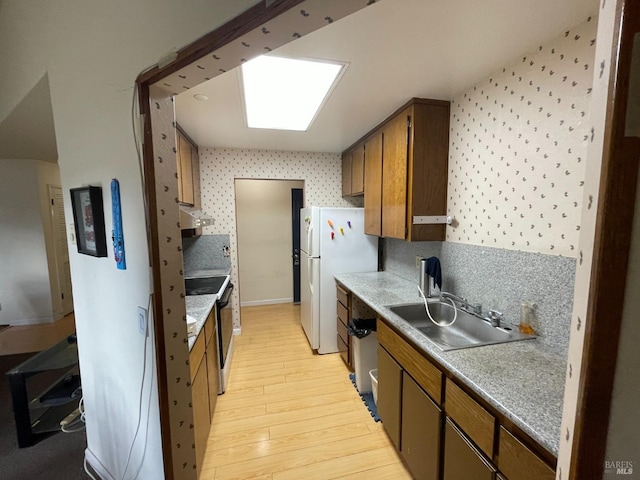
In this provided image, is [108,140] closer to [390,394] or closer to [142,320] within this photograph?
[142,320]

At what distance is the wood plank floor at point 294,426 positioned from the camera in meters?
1.60

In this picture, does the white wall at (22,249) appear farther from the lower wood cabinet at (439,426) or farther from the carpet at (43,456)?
the lower wood cabinet at (439,426)

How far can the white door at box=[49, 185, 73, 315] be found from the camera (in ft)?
12.2

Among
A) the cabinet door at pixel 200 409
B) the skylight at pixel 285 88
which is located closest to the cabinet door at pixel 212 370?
the cabinet door at pixel 200 409

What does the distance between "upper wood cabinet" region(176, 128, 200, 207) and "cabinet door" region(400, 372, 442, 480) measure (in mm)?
2147

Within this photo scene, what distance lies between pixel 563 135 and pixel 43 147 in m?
4.39

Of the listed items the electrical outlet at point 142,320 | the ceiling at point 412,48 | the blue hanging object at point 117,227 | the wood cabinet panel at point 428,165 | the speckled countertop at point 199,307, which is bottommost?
the speckled countertop at point 199,307

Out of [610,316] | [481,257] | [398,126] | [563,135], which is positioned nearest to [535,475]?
[610,316]

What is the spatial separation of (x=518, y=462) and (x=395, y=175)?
6.07 feet

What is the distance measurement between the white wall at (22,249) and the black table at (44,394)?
2.50 metres

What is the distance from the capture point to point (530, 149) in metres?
1.38

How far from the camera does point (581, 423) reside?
0.41 m

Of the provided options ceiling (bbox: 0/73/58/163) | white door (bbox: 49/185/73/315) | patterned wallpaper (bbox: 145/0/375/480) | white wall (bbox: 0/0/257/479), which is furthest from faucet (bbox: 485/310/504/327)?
white door (bbox: 49/185/73/315)

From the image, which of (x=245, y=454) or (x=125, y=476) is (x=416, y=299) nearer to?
(x=245, y=454)
